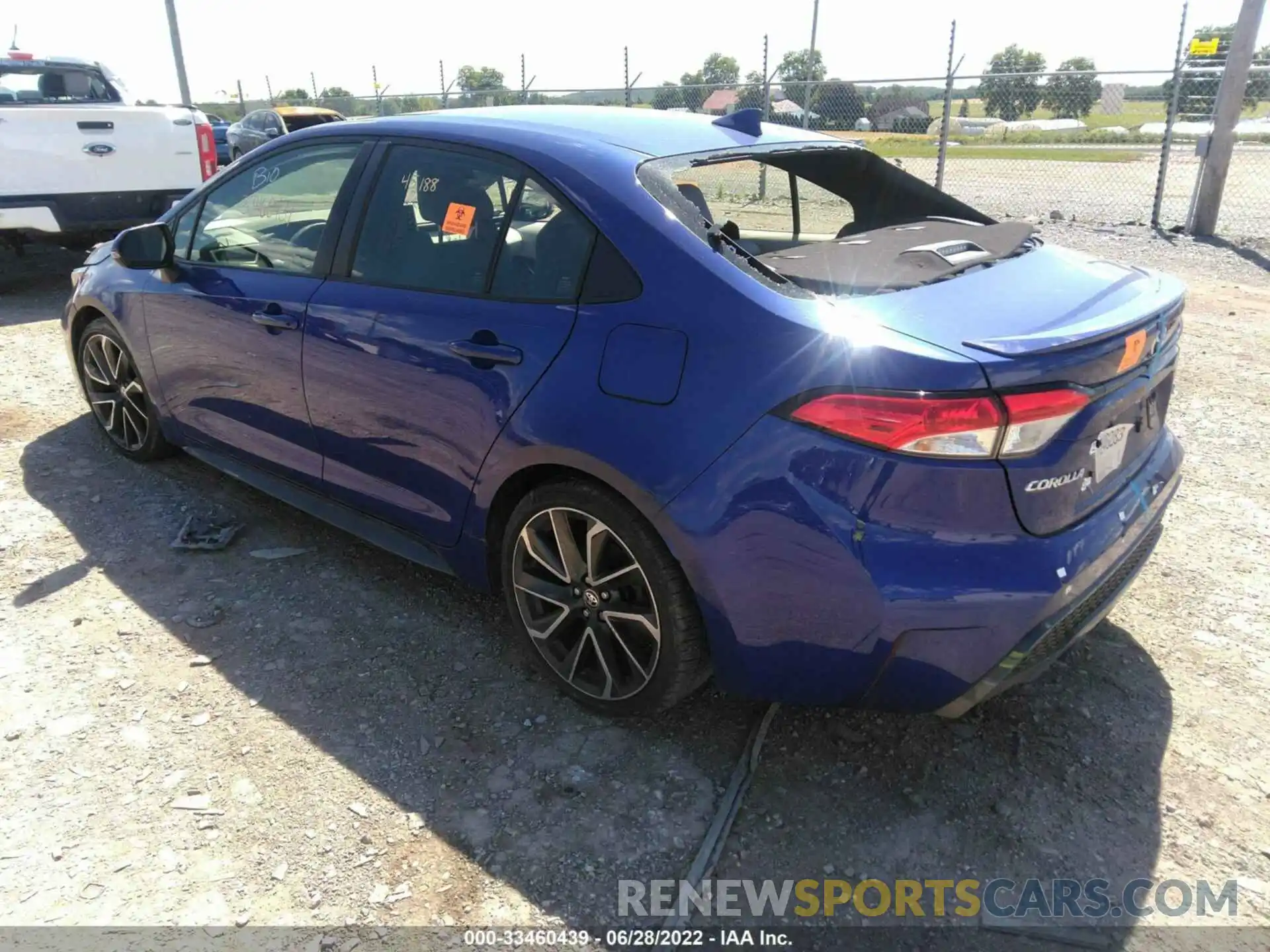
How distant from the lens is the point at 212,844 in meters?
2.35

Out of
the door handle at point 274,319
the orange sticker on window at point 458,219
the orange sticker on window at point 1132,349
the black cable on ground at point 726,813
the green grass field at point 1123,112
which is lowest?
the black cable on ground at point 726,813

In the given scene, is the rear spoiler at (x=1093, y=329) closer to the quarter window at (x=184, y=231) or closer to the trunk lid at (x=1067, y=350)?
the trunk lid at (x=1067, y=350)

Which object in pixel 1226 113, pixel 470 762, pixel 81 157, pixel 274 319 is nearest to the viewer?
pixel 470 762

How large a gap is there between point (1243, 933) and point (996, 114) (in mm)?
14912

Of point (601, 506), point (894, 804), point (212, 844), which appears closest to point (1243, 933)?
point (894, 804)

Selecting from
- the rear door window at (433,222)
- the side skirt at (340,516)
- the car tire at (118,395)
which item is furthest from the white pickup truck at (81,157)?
the rear door window at (433,222)

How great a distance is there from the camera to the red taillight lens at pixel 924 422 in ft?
6.60

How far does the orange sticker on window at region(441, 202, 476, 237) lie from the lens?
2896mm

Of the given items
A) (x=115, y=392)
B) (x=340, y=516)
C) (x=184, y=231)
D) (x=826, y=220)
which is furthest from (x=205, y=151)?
(x=826, y=220)

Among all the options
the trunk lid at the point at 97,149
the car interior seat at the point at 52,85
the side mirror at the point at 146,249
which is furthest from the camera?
the car interior seat at the point at 52,85

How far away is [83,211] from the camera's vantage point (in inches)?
285

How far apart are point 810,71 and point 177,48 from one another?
1191 centimetres

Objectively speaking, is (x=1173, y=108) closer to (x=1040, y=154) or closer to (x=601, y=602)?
(x=1040, y=154)

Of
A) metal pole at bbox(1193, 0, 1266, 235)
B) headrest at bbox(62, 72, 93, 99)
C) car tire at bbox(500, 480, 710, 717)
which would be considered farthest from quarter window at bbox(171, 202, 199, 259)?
metal pole at bbox(1193, 0, 1266, 235)
